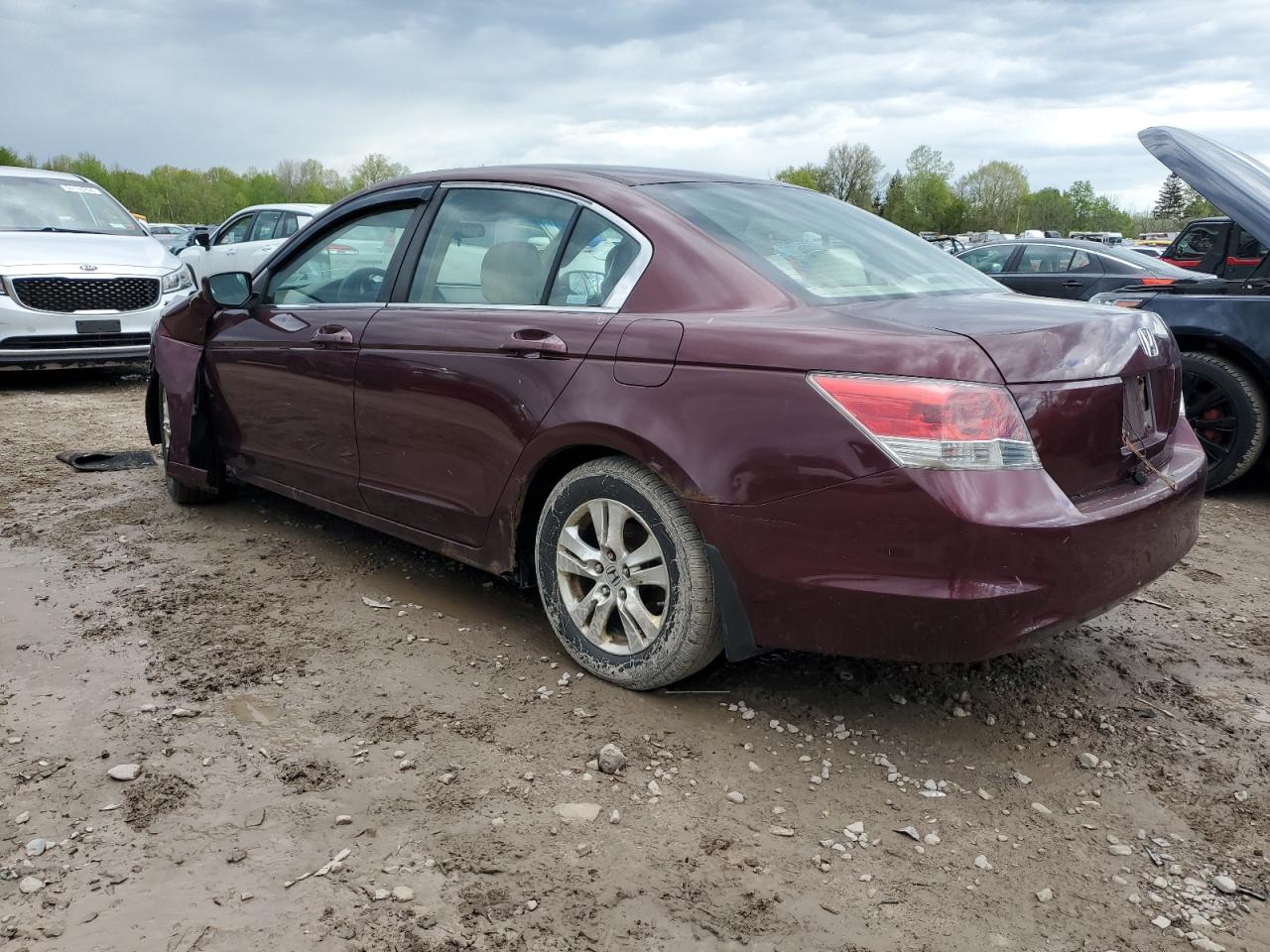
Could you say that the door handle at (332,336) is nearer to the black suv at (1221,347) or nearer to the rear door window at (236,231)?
the black suv at (1221,347)

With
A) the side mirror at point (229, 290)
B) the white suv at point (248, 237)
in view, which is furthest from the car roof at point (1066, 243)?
the side mirror at point (229, 290)

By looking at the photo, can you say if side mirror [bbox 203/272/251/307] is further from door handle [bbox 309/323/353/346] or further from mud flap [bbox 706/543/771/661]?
mud flap [bbox 706/543/771/661]

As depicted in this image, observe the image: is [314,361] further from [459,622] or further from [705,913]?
[705,913]

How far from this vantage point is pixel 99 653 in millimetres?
3494

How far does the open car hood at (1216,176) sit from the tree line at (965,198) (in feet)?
316

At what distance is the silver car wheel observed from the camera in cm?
304

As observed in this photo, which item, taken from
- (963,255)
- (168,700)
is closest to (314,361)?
(168,700)

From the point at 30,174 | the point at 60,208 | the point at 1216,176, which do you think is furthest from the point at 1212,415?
the point at 30,174

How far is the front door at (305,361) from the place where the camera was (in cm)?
396

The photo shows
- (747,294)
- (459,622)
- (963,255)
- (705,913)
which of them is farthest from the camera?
(963,255)

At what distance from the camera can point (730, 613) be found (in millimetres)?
2828

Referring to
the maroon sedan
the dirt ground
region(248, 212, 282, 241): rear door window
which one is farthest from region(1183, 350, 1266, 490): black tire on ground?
region(248, 212, 282, 241): rear door window

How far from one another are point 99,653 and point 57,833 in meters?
1.16

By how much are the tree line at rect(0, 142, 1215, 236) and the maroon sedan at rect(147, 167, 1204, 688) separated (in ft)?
315
